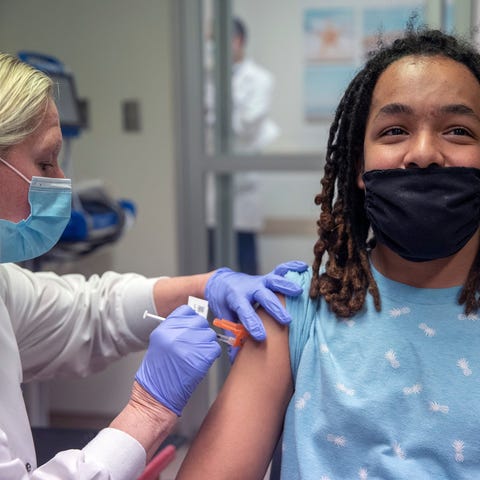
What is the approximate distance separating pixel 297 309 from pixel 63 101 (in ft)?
4.59

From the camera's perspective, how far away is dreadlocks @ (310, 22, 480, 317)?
1.21 m

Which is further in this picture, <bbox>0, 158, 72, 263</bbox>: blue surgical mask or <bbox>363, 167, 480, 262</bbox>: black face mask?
<bbox>0, 158, 72, 263</bbox>: blue surgical mask

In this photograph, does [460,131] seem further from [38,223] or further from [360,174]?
[38,223]

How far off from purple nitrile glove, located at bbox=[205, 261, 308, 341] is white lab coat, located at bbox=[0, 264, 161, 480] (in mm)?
183

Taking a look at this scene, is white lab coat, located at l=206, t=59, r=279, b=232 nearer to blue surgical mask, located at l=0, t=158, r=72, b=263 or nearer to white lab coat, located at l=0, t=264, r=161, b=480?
white lab coat, located at l=0, t=264, r=161, b=480

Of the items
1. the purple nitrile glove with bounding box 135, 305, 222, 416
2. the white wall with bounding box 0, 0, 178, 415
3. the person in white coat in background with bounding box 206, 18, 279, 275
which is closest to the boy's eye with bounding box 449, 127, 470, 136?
the purple nitrile glove with bounding box 135, 305, 222, 416

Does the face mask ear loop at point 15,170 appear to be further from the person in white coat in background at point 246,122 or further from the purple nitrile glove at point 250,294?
the person in white coat in background at point 246,122

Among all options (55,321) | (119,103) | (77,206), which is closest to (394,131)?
(55,321)

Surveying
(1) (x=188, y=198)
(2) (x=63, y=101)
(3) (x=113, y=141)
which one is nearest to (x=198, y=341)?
(2) (x=63, y=101)

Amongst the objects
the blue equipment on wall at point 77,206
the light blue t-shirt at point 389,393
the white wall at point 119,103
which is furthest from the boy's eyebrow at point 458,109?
the white wall at point 119,103

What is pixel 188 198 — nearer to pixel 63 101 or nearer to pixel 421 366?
pixel 63 101

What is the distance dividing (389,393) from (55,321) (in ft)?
2.62

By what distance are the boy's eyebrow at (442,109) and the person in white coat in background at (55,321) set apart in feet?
1.27

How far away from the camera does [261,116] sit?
3.02 metres
